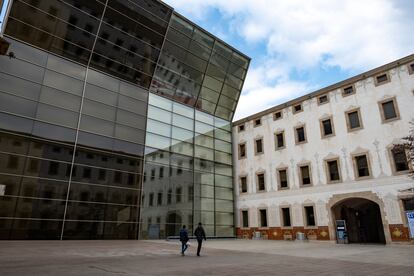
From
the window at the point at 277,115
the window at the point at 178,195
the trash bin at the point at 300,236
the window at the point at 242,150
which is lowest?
the trash bin at the point at 300,236

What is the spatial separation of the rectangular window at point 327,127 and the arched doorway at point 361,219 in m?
6.14

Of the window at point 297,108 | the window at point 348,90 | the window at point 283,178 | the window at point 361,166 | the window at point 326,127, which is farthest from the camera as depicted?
the window at point 297,108

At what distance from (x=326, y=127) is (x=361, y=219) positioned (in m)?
9.46

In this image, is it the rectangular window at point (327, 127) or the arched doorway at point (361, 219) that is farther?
the rectangular window at point (327, 127)

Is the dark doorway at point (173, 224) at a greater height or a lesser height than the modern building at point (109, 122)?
lesser

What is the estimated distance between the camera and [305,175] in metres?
28.0

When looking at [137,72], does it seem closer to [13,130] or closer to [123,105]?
[123,105]

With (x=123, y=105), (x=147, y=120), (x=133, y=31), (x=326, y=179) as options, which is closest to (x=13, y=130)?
(x=123, y=105)

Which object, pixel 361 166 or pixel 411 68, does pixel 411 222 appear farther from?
pixel 411 68

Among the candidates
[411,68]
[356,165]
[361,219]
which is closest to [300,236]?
[361,219]

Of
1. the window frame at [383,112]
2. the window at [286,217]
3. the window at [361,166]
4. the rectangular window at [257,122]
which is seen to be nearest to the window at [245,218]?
the window at [286,217]

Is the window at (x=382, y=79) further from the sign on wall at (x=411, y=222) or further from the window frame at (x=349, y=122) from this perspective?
the sign on wall at (x=411, y=222)

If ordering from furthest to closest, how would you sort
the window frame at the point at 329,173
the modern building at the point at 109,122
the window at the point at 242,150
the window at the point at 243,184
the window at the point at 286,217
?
1. the window at the point at 242,150
2. the window at the point at 243,184
3. the window at the point at 286,217
4. the window frame at the point at 329,173
5. the modern building at the point at 109,122

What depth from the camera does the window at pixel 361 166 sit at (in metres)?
23.9
